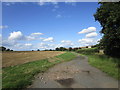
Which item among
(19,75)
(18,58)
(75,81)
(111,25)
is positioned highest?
(111,25)

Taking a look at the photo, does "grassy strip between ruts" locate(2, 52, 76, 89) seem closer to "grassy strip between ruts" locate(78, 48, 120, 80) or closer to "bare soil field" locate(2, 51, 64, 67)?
"bare soil field" locate(2, 51, 64, 67)

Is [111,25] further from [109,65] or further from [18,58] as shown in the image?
[18,58]

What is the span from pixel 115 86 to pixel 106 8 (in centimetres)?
1385

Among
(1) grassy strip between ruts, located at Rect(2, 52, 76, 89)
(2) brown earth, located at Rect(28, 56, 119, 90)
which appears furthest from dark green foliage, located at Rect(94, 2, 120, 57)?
(1) grassy strip between ruts, located at Rect(2, 52, 76, 89)

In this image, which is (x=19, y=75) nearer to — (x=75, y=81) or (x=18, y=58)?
(x=75, y=81)

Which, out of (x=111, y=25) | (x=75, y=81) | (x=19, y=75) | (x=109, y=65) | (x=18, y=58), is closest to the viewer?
(x=75, y=81)

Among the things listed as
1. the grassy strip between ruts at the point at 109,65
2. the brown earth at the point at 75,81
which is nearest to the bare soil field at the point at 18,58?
the brown earth at the point at 75,81

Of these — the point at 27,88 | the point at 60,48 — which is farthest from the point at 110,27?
the point at 60,48

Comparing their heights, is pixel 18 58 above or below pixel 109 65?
above

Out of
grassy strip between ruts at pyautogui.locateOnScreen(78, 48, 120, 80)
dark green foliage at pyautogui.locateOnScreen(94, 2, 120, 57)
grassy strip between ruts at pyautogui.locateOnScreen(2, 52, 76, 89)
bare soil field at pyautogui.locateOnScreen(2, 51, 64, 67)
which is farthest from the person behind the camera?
bare soil field at pyautogui.locateOnScreen(2, 51, 64, 67)

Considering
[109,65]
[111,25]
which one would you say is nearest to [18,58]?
[109,65]

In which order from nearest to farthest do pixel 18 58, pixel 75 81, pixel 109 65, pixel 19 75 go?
pixel 75 81
pixel 19 75
pixel 109 65
pixel 18 58

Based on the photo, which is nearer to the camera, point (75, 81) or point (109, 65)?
point (75, 81)

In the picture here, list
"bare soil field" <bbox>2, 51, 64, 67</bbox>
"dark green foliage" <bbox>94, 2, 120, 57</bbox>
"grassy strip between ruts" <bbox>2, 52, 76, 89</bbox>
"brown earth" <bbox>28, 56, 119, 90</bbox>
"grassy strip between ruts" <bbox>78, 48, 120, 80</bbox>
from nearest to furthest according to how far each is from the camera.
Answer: "brown earth" <bbox>28, 56, 119, 90</bbox>, "grassy strip between ruts" <bbox>2, 52, 76, 89</bbox>, "grassy strip between ruts" <bbox>78, 48, 120, 80</bbox>, "dark green foliage" <bbox>94, 2, 120, 57</bbox>, "bare soil field" <bbox>2, 51, 64, 67</bbox>
